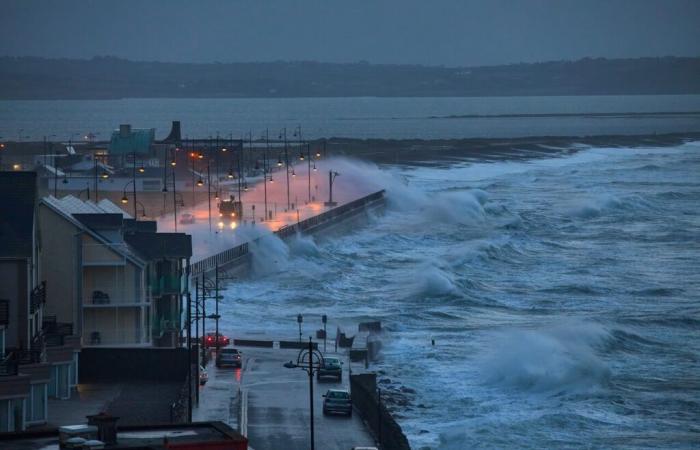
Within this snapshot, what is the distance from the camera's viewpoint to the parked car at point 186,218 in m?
54.0

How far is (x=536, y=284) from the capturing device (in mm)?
44312

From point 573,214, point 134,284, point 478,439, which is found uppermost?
point 573,214

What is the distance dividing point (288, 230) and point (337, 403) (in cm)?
3121

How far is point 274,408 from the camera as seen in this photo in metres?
22.7

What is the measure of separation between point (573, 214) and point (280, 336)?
4137 cm

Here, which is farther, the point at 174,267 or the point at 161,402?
the point at 174,267

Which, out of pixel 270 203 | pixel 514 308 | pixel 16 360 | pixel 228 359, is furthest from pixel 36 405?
pixel 270 203

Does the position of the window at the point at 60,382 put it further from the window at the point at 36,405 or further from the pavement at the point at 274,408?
the window at the point at 36,405

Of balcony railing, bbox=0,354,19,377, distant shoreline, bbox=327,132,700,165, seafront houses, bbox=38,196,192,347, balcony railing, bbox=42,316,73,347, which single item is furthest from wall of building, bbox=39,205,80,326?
distant shoreline, bbox=327,132,700,165

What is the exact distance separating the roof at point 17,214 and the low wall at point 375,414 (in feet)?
18.6

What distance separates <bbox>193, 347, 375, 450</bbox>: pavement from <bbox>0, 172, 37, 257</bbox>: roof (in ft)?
12.6

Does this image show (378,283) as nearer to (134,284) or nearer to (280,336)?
(280,336)

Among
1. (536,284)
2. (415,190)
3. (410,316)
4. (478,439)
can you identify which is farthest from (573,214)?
(478,439)

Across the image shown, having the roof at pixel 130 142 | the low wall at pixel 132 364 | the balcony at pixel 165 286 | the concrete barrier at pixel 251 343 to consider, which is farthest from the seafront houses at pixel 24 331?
the roof at pixel 130 142
